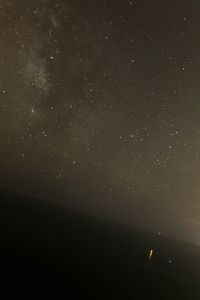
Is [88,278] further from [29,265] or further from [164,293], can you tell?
[164,293]

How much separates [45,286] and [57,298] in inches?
198

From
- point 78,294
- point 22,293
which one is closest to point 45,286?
point 78,294

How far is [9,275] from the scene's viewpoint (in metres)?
43.4

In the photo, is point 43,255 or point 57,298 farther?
point 43,255

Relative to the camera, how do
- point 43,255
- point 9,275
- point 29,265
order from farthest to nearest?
point 43,255
point 29,265
point 9,275

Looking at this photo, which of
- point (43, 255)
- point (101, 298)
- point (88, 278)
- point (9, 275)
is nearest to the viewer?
point (9, 275)

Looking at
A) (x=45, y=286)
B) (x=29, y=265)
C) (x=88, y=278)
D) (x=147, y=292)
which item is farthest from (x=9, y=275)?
(x=147, y=292)

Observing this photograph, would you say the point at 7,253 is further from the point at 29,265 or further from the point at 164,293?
the point at 164,293

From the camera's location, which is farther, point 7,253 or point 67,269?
point 67,269

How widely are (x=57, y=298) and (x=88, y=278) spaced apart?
875 inches

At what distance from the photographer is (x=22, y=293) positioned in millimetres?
37219

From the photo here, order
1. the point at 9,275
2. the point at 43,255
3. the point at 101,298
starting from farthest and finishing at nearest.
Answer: the point at 43,255
the point at 101,298
the point at 9,275

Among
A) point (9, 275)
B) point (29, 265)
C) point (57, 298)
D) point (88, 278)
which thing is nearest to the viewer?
point (57, 298)

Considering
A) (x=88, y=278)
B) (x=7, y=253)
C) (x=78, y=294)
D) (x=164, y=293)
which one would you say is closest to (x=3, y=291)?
(x=78, y=294)
